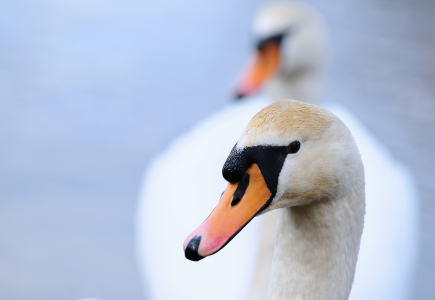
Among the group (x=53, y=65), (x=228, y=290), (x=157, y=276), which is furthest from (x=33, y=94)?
(x=228, y=290)

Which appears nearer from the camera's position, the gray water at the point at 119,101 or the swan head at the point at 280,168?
the swan head at the point at 280,168

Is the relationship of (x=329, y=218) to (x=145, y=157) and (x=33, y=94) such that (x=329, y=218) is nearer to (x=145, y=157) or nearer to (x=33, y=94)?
(x=145, y=157)

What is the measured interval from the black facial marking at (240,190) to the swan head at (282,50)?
1.74 m

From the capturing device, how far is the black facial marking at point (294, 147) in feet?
3.77

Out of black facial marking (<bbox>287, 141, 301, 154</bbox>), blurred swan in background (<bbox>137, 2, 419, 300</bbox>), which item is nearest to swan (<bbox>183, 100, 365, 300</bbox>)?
black facial marking (<bbox>287, 141, 301, 154</bbox>)

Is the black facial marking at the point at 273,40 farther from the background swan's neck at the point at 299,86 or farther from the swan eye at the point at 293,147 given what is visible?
the swan eye at the point at 293,147

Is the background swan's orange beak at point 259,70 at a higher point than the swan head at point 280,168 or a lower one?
higher

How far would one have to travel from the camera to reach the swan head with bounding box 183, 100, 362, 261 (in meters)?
1.12

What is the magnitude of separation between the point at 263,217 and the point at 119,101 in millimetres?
2719

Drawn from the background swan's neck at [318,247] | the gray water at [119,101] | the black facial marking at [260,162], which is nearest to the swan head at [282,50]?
the gray water at [119,101]

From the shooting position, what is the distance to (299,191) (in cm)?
117

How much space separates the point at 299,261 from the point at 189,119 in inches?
132

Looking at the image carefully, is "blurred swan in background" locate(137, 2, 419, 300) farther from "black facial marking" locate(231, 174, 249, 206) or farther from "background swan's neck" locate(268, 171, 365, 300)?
"black facial marking" locate(231, 174, 249, 206)

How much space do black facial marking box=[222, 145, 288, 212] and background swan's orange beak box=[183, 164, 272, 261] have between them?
0.03ft
